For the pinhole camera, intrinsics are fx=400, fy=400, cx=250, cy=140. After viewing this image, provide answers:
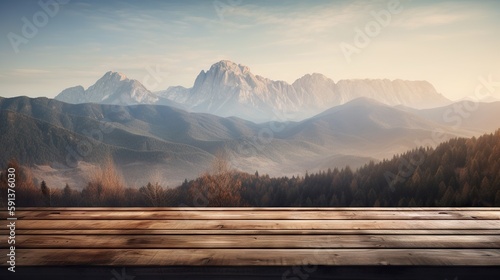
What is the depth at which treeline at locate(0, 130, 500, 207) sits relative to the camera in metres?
3.86

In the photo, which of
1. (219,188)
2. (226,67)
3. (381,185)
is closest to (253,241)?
(219,188)

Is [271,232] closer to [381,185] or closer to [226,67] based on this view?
[381,185]

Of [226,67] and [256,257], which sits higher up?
[226,67]

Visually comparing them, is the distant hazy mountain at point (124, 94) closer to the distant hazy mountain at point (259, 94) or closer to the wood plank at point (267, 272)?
the distant hazy mountain at point (259, 94)

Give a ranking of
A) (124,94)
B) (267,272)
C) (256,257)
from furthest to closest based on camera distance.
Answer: (124,94)
(256,257)
(267,272)

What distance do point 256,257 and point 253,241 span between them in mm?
213

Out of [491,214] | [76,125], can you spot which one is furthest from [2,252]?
[76,125]

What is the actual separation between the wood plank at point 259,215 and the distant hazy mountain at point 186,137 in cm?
3405

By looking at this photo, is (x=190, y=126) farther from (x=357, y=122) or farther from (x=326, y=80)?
(x=326, y=80)

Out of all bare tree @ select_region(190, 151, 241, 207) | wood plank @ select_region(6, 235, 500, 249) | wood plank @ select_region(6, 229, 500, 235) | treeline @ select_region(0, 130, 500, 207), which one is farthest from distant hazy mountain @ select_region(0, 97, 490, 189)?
wood plank @ select_region(6, 235, 500, 249)

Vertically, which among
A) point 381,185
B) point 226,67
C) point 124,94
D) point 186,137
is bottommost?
point 381,185

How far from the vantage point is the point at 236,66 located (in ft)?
479

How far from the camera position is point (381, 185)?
455 centimetres

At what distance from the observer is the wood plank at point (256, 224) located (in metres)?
1.94
